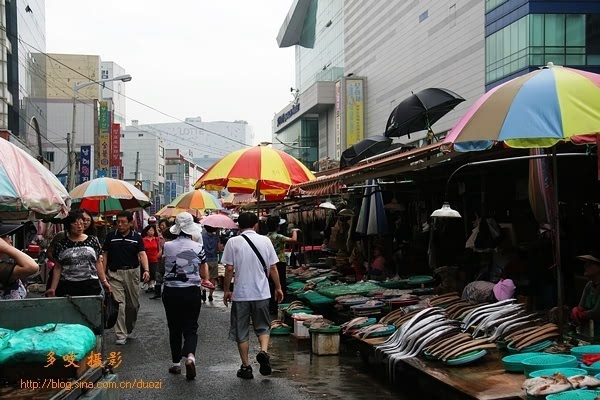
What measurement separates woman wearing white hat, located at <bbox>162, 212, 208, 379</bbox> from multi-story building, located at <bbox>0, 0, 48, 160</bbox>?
17188mm

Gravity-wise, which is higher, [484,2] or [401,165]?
[484,2]

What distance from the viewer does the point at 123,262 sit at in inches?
374

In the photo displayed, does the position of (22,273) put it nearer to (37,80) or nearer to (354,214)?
(354,214)

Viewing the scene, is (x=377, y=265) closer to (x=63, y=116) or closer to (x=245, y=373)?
(x=245, y=373)

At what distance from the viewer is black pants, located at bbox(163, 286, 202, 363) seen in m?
7.35

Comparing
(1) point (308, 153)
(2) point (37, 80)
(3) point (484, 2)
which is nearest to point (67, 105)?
(2) point (37, 80)

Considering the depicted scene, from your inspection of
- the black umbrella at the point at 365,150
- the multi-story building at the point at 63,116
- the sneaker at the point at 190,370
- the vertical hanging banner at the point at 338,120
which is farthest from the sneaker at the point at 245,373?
the vertical hanging banner at the point at 338,120

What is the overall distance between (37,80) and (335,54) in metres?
31.1

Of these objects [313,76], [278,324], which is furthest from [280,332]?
[313,76]

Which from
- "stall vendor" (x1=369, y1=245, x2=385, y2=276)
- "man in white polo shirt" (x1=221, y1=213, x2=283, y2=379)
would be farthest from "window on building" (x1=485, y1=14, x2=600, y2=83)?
"man in white polo shirt" (x1=221, y1=213, x2=283, y2=379)

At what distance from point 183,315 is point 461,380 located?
3299mm

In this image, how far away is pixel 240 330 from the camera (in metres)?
7.38

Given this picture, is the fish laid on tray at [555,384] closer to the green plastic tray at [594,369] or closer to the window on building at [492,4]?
the green plastic tray at [594,369]

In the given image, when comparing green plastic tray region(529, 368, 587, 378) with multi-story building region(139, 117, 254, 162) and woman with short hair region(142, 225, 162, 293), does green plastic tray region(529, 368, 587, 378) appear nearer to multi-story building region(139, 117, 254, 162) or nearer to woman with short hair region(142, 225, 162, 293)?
woman with short hair region(142, 225, 162, 293)
